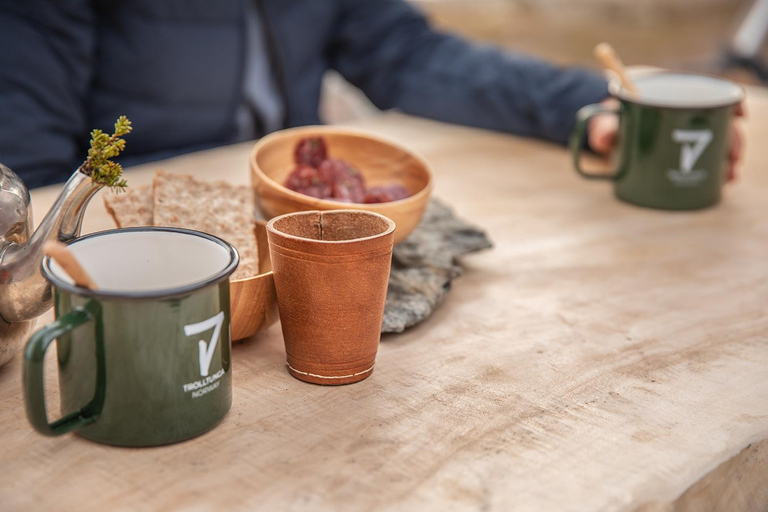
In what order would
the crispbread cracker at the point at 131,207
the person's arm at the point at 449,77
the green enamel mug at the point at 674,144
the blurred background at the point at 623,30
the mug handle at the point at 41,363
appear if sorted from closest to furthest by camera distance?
the mug handle at the point at 41,363
the crispbread cracker at the point at 131,207
the green enamel mug at the point at 674,144
the person's arm at the point at 449,77
the blurred background at the point at 623,30

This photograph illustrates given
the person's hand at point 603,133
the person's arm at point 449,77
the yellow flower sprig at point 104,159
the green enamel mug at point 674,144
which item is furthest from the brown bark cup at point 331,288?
Answer: the person's arm at point 449,77

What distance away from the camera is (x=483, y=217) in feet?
3.85

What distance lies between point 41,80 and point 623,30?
10.8 ft

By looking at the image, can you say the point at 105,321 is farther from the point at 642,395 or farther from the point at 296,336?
the point at 642,395

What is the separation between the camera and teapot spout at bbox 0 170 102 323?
655 millimetres

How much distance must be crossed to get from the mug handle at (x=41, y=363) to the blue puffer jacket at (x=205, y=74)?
861 mm

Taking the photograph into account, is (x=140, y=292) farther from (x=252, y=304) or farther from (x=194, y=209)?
(x=194, y=209)

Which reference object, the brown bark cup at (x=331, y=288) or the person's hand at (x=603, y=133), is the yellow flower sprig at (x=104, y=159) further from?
the person's hand at (x=603, y=133)

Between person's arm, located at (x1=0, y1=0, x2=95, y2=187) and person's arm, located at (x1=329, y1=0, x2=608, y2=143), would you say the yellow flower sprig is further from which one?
person's arm, located at (x1=329, y1=0, x2=608, y2=143)

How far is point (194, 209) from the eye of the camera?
0.84 m

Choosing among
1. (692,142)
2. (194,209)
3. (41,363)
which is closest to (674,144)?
(692,142)

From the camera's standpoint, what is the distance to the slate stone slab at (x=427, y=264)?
850mm

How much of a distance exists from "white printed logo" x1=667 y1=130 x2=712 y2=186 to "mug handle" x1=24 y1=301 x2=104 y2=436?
84 cm

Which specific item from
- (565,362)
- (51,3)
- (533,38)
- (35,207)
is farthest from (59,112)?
(533,38)
